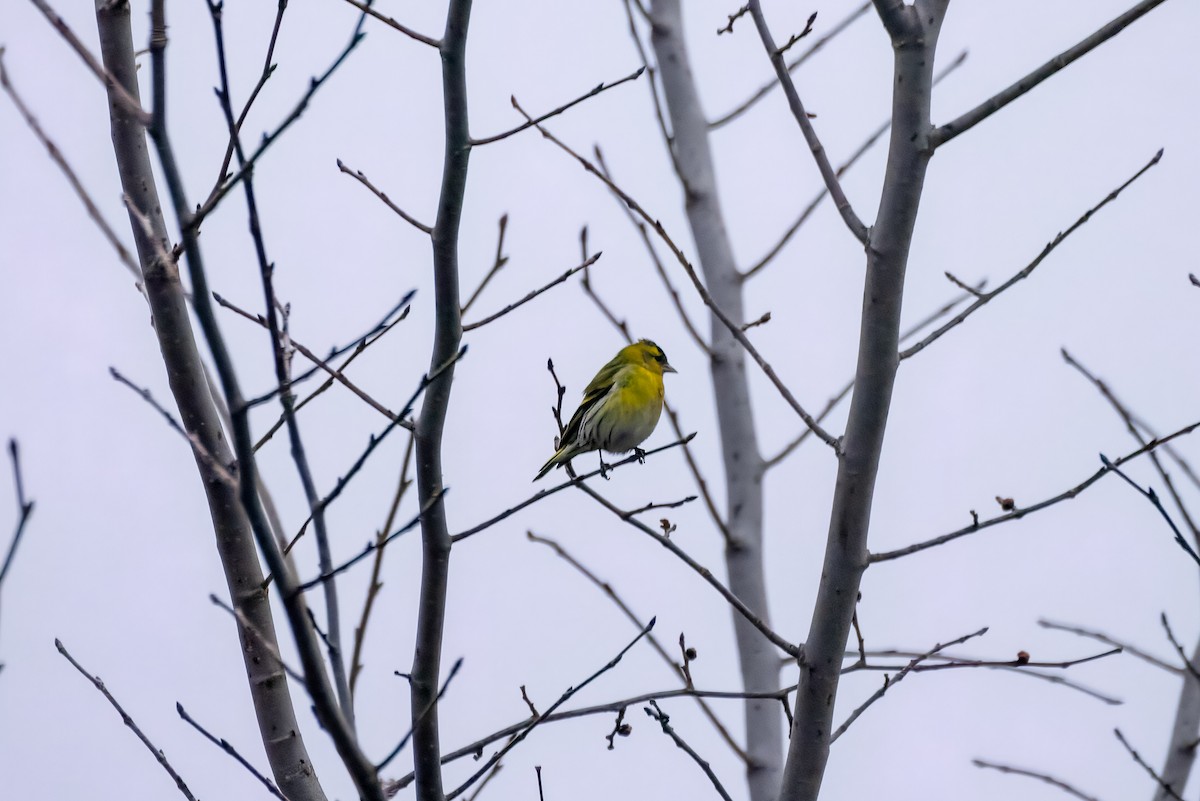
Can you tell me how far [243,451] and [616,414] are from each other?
3.96 meters

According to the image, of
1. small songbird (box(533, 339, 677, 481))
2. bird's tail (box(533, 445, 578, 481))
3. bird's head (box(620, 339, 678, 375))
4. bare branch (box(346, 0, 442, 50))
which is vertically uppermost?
bird's head (box(620, 339, 678, 375))

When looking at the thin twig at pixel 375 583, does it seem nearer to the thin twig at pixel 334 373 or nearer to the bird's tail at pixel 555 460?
the thin twig at pixel 334 373

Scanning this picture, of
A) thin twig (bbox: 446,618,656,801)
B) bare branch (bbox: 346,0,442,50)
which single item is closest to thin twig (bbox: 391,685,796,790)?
thin twig (bbox: 446,618,656,801)

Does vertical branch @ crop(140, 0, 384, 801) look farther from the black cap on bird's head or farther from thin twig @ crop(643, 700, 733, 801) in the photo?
the black cap on bird's head

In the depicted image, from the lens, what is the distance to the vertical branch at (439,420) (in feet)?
8.14

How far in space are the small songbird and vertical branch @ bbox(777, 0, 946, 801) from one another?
2.53 metres

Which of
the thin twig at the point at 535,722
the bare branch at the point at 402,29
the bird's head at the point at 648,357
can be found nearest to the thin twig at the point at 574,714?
the thin twig at the point at 535,722

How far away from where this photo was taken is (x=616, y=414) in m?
5.69

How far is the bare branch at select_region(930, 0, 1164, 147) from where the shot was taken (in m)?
2.42

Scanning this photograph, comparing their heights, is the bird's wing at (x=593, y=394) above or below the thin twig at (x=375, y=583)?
above

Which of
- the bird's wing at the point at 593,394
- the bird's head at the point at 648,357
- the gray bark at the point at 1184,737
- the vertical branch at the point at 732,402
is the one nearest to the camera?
the gray bark at the point at 1184,737

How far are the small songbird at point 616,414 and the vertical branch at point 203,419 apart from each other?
8.09 ft

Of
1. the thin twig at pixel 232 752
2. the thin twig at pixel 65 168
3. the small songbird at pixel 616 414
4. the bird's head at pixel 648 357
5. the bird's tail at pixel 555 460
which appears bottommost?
the thin twig at pixel 232 752

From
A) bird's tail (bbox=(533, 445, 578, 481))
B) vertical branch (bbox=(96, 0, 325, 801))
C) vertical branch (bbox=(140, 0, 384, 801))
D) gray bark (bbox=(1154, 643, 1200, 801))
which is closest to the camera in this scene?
vertical branch (bbox=(140, 0, 384, 801))
